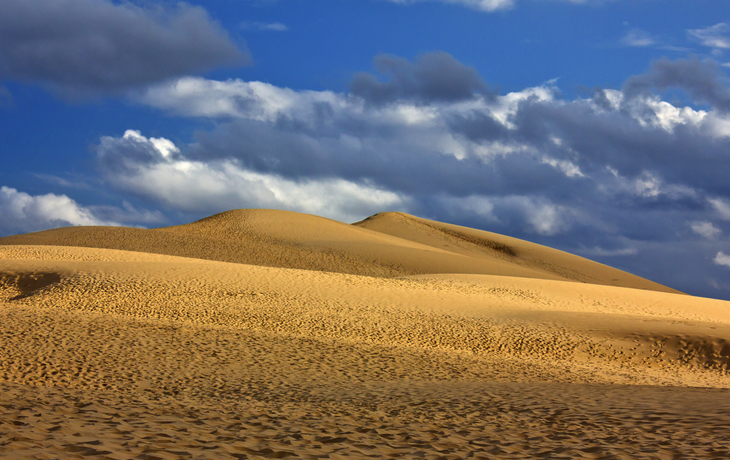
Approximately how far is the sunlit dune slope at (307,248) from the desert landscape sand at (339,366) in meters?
7.11

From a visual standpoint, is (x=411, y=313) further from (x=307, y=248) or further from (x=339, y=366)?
(x=307, y=248)

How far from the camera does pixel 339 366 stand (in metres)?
10.7

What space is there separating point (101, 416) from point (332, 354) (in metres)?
5.89

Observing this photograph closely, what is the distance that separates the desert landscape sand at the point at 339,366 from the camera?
A: 5641mm

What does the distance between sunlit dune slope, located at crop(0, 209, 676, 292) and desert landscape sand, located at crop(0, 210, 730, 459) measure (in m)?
7.11

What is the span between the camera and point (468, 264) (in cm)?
3522

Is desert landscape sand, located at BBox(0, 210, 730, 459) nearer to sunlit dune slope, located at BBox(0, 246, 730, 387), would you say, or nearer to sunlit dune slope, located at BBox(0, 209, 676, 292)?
sunlit dune slope, located at BBox(0, 246, 730, 387)

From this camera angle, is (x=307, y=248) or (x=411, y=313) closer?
(x=411, y=313)

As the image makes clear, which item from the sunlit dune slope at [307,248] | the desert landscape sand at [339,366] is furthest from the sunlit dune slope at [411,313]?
the sunlit dune slope at [307,248]

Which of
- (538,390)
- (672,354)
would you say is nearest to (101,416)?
(538,390)

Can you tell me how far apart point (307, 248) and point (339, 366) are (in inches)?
977

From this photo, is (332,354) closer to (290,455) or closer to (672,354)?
(290,455)

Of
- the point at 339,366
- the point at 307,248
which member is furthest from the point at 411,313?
the point at 307,248

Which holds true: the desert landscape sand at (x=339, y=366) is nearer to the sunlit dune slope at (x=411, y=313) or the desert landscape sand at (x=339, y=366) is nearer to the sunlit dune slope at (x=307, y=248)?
the sunlit dune slope at (x=411, y=313)
